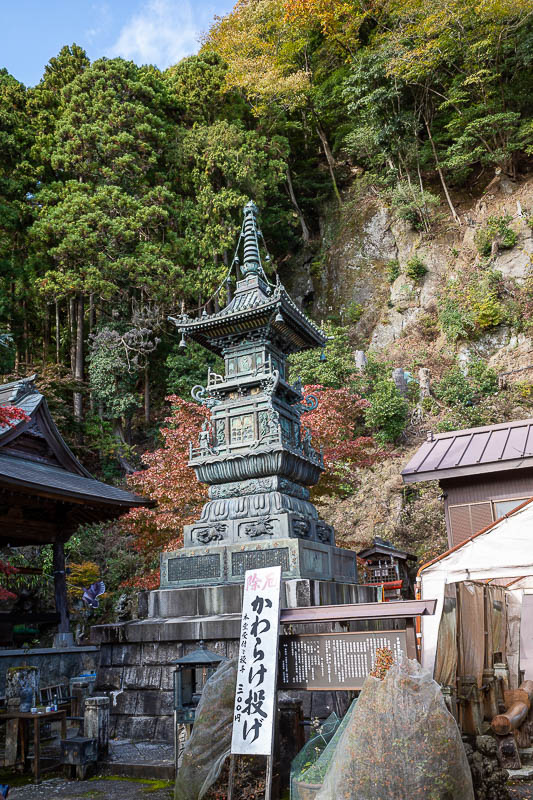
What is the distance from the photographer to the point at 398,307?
2558 centimetres

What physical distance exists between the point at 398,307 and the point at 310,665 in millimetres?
22191

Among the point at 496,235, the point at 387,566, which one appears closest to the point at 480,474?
the point at 387,566

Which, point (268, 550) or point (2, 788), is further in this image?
point (268, 550)

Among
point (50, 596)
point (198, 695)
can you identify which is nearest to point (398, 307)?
point (50, 596)

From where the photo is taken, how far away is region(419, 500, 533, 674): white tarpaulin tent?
8.52 meters

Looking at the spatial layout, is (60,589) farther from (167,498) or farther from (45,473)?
(167,498)

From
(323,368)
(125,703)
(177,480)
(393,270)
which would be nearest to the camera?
(125,703)

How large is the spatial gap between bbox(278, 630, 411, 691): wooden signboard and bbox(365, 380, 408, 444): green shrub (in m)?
15.6

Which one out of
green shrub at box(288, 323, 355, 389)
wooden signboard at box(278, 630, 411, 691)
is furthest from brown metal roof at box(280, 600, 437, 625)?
green shrub at box(288, 323, 355, 389)

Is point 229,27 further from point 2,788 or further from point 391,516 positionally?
Answer: point 2,788

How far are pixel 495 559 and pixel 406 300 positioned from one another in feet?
60.2

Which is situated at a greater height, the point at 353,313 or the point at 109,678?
the point at 353,313

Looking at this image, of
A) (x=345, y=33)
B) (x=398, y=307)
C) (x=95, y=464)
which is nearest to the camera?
(x=95, y=464)

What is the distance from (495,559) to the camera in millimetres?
8789
